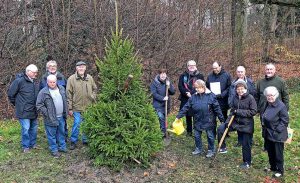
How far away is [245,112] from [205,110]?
2.88 feet

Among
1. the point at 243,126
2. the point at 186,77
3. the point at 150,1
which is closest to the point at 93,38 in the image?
the point at 150,1

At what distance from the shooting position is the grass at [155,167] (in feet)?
22.6

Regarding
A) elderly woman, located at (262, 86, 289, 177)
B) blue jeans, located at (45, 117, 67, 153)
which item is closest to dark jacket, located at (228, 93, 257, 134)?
elderly woman, located at (262, 86, 289, 177)

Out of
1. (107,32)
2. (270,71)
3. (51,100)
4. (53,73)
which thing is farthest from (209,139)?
(107,32)

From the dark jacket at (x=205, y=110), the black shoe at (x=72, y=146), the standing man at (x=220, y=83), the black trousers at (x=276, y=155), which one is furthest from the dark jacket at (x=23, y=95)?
the black trousers at (x=276, y=155)

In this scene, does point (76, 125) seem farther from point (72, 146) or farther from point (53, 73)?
point (53, 73)

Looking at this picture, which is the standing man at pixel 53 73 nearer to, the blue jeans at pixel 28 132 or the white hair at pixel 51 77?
the white hair at pixel 51 77

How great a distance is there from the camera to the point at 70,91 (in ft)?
26.2

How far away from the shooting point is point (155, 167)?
7223 mm

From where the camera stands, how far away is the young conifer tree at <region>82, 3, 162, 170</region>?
6.88m

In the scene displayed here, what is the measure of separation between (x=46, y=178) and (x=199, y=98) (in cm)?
344

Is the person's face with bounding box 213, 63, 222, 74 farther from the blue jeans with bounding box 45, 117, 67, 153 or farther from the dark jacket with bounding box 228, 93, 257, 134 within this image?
the blue jeans with bounding box 45, 117, 67, 153

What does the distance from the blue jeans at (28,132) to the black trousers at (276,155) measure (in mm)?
4932

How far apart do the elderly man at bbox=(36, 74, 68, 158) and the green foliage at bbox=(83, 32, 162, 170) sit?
819 millimetres
